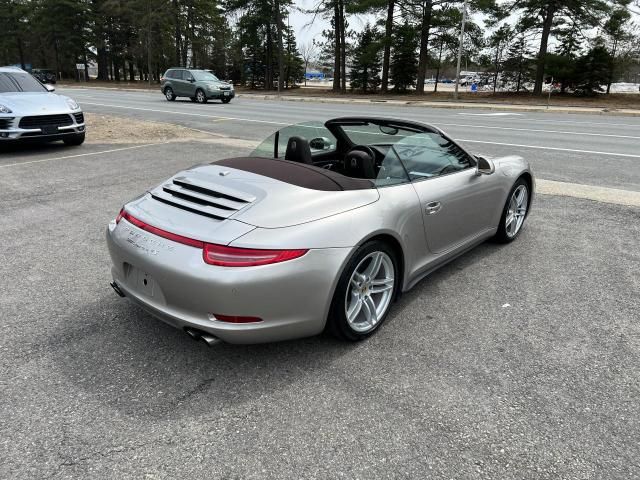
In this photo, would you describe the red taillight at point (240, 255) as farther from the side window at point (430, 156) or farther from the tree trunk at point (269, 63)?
the tree trunk at point (269, 63)

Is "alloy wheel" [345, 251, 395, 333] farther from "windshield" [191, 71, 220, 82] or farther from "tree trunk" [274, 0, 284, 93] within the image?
"tree trunk" [274, 0, 284, 93]

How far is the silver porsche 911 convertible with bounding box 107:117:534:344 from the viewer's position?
2.62 metres

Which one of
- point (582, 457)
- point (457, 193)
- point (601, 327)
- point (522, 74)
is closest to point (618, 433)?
point (582, 457)

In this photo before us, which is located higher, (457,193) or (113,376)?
(457,193)

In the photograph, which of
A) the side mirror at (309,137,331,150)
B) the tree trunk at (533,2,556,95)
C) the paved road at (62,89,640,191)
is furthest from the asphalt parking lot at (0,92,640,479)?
the tree trunk at (533,2,556,95)

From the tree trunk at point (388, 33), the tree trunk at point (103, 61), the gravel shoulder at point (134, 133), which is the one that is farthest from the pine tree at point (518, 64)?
the tree trunk at point (103, 61)

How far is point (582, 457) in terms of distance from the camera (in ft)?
7.44

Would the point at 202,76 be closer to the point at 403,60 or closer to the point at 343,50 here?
the point at 403,60

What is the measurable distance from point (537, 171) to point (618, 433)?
7.07m

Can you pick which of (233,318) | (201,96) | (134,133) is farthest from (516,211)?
(201,96)

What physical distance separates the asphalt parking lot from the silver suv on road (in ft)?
74.8

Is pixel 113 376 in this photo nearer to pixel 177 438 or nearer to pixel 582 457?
pixel 177 438

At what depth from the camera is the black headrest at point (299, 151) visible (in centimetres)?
383

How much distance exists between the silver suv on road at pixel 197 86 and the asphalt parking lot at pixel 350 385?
22797 millimetres
